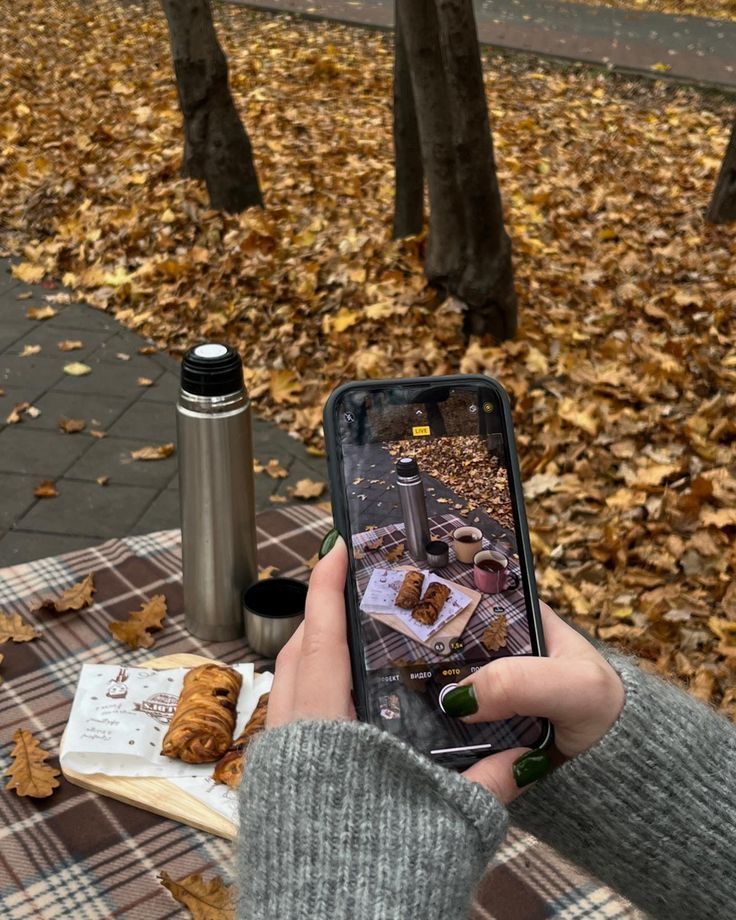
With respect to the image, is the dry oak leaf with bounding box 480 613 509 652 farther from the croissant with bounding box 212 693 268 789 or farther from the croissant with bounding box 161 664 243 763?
the croissant with bounding box 161 664 243 763

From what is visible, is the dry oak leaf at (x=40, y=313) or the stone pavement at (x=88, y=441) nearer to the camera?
the stone pavement at (x=88, y=441)

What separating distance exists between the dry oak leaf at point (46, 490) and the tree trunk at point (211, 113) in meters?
2.59

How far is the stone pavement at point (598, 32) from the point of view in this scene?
384 inches

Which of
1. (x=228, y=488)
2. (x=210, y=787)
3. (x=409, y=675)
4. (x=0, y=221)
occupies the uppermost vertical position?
(x=409, y=675)

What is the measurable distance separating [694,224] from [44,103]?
17.9 feet

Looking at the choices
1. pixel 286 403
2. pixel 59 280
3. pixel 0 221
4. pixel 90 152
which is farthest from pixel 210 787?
pixel 90 152

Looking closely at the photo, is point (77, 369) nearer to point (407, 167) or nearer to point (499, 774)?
point (407, 167)

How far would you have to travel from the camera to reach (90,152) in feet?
23.5

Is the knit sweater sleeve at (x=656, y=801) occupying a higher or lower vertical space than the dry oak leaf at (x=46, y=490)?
higher

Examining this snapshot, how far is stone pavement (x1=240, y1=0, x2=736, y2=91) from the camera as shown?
9742mm

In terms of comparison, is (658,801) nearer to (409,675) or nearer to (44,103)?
(409,675)

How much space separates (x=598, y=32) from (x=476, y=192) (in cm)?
737

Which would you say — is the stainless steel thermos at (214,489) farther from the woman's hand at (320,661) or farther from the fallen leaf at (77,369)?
the fallen leaf at (77,369)

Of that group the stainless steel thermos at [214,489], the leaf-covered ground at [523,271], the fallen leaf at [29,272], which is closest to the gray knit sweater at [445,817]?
the stainless steel thermos at [214,489]
